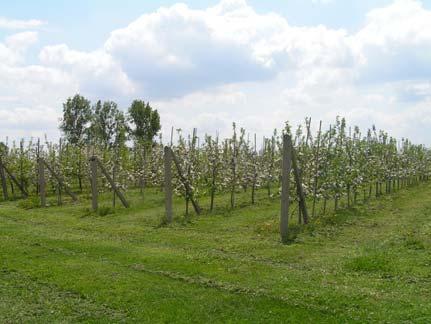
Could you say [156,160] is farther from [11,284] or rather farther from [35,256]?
[11,284]

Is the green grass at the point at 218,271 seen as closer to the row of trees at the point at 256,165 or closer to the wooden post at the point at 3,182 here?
the row of trees at the point at 256,165

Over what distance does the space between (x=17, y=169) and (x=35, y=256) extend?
23.6m

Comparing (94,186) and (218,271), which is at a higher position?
(94,186)

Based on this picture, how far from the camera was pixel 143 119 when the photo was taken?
59.7m

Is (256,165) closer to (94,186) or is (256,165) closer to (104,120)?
Result: (94,186)

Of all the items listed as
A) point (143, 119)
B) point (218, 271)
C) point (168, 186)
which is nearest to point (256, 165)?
point (168, 186)

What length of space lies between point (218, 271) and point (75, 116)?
58096 mm

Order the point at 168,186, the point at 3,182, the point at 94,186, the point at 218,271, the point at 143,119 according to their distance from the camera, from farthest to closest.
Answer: the point at 143,119
the point at 3,182
the point at 94,186
the point at 168,186
the point at 218,271

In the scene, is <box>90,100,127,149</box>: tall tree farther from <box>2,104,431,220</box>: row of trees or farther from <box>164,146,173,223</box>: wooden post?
<box>164,146,173,223</box>: wooden post

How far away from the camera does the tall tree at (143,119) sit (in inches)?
2343

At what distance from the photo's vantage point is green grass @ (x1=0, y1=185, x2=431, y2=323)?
8.11m

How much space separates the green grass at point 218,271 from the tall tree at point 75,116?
157 ft

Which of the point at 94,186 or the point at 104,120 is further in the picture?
the point at 104,120

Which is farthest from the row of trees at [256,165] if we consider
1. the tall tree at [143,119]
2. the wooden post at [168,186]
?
the tall tree at [143,119]
